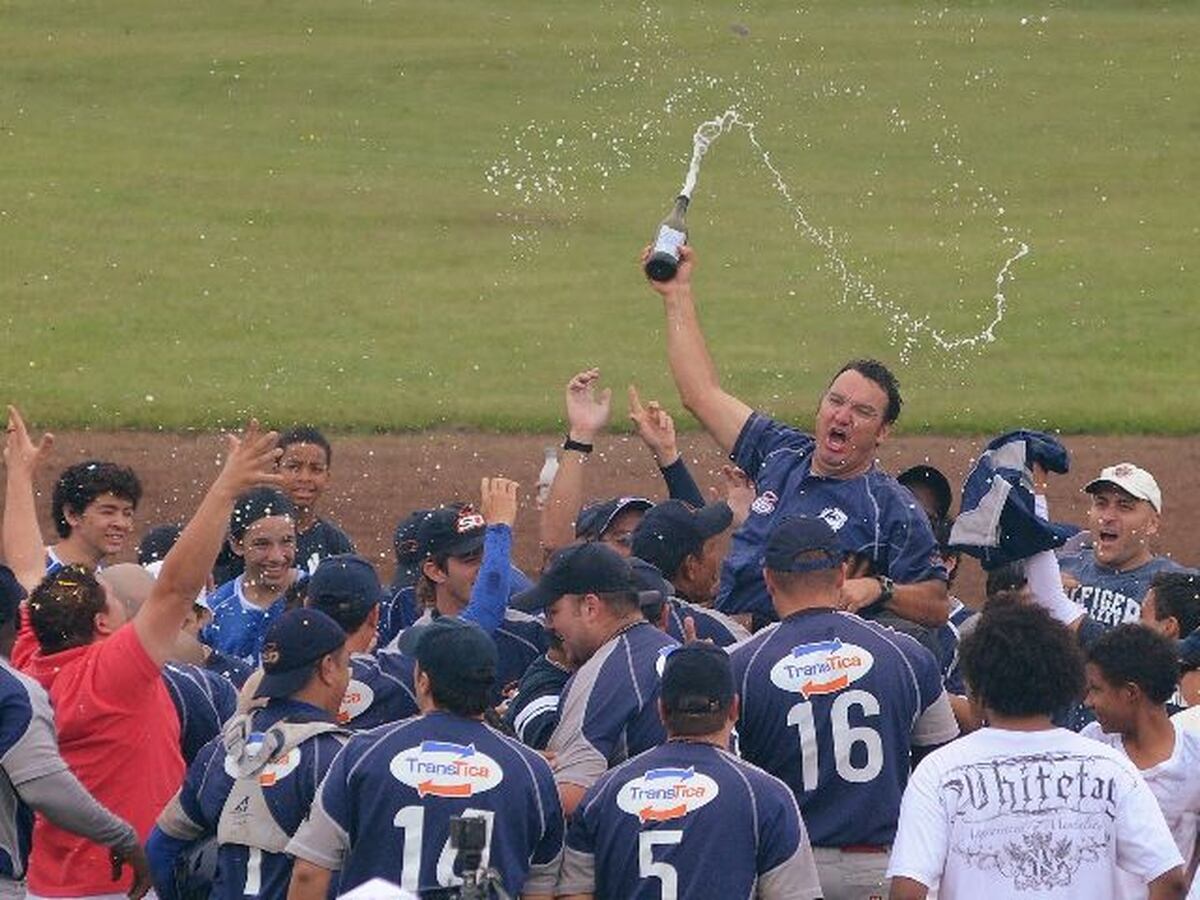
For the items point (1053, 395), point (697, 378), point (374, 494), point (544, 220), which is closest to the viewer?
point (697, 378)

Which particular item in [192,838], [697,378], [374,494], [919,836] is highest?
[697,378]

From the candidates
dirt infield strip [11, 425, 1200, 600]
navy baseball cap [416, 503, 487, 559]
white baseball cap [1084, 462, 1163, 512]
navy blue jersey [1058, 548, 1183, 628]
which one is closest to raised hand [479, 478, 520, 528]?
navy baseball cap [416, 503, 487, 559]

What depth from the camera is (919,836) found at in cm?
589

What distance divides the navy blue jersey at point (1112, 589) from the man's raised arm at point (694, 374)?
203cm

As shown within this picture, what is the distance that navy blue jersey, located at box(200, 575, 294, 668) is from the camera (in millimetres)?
9344

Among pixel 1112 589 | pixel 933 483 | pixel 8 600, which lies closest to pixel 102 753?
pixel 8 600

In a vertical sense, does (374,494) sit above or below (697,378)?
below

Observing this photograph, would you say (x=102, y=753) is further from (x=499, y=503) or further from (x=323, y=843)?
(x=499, y=503)

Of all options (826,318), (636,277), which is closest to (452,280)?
(636,277)

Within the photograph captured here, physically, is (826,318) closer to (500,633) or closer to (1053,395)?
(1053,395)

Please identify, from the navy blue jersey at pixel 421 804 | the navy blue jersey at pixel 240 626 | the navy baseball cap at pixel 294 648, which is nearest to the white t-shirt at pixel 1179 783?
the navy blue jersey at pixel 421 804

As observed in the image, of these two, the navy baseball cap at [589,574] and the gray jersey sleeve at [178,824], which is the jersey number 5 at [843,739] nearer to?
the navy baseball cap at [589,574]

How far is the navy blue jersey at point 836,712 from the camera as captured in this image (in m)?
6.80

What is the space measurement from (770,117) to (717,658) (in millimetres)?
25051
